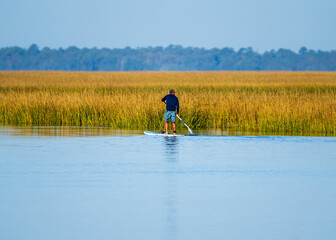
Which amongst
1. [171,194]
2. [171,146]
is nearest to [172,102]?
[171,146]

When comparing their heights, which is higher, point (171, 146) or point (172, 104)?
point (172, 104)

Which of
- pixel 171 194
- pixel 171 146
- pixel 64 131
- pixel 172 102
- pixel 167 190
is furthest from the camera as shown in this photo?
pixel 64 131

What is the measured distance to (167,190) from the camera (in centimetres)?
1059

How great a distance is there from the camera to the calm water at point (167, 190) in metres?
8.16

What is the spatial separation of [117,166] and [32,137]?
21.1 ft

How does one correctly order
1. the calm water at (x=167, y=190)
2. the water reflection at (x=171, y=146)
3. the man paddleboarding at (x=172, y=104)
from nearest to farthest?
the calm water at (x=167, y=190), the water reflection at (x=171, y=146), the man paddleboarding at (x=172, y=104)

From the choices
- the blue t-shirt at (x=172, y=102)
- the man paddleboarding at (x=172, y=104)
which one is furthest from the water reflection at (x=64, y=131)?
the blue t-shirt at (x=172, y=102)

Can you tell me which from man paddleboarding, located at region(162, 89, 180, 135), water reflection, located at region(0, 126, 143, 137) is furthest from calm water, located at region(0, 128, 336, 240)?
water reflection, located at region(0, 126, 143, 137)

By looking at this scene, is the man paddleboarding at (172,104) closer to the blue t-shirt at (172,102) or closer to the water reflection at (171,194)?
the blue t-shirt at (172,102)

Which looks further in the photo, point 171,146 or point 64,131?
point 64,131

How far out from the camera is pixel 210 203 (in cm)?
962

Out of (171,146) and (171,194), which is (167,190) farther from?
(171,146)

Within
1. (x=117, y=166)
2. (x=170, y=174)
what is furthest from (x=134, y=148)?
(x=170, y=174)

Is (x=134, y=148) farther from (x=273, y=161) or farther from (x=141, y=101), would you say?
(x=141, y=101)
